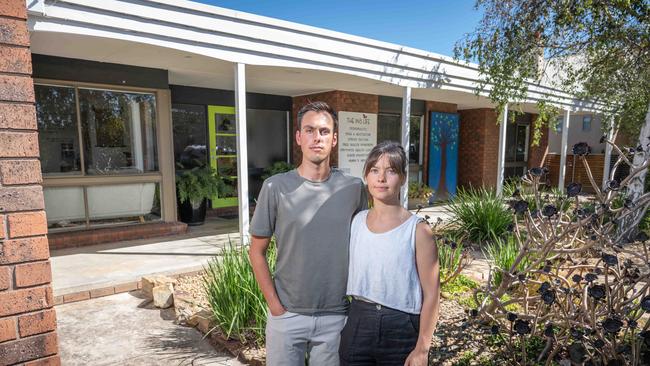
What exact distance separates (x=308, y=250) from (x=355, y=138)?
285 inches

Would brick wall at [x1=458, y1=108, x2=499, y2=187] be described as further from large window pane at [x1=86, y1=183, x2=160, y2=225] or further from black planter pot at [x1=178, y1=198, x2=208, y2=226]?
large window pane at [x1=86, y1=183, x2=160, y2=225]

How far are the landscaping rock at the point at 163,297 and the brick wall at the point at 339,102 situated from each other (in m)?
5.25

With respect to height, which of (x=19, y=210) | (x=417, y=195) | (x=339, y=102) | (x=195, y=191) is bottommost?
(x=417, y=195)

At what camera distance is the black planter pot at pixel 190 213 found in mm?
7127

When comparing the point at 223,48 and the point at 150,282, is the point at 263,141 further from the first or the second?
the point at 150,282

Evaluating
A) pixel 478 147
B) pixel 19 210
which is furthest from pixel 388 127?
pixel 19 210

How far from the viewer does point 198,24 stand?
14.7 ft

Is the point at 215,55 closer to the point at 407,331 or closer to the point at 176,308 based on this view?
the point at 176,308

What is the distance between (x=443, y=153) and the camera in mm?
11055

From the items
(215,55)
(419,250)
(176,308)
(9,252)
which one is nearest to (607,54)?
(215,55)

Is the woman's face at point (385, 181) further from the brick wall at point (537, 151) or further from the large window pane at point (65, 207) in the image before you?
the brick wall at point (537, 151)

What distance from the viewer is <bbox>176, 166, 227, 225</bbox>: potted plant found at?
686 cm

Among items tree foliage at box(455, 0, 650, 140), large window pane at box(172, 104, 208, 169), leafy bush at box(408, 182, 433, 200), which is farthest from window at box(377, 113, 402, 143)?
large window pane at box(172, 104, 208, 169)

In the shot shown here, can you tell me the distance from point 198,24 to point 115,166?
314cm
